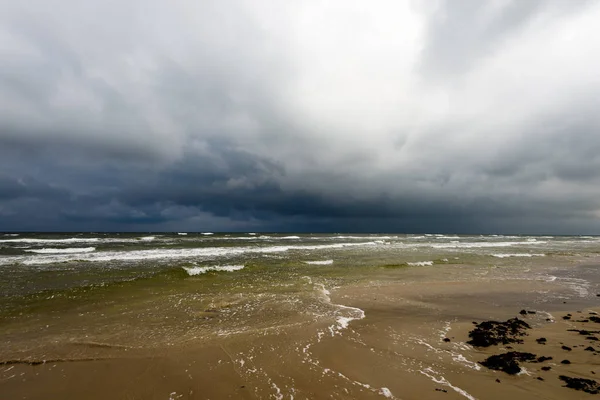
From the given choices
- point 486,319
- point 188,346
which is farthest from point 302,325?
point 486,319

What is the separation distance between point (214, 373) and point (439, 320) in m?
8.02

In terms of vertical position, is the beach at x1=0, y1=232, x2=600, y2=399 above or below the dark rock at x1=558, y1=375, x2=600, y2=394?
below

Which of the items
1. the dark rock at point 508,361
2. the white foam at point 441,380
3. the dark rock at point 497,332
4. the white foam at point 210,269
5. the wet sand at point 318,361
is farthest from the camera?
the white foam at point 210,269

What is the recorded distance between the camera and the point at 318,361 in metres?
7.41

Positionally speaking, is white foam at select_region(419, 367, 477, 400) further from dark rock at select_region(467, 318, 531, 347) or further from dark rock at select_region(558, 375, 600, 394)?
dark rock at select_region(467, 318, 531, 347)

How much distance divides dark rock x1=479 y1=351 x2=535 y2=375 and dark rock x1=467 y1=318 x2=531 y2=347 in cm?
81

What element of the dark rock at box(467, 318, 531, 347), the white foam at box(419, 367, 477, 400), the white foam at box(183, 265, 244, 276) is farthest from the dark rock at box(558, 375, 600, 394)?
the white foam at box(183, 265, 244, 276)

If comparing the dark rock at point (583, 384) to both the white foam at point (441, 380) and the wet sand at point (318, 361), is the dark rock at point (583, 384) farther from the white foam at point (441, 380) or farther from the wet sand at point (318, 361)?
the white foam at point (441, 380)

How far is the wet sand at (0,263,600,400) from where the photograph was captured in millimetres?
6090

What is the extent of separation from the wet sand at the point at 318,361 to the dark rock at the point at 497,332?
0.77 ft

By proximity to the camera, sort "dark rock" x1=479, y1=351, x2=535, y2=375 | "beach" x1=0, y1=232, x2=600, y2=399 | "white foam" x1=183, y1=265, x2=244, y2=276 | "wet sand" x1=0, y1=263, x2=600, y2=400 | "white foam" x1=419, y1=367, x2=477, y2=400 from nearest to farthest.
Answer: "white foam" x1=419, y1=367, x2=477, y2=400 → "wet sand" x1=0, y1=263, x2=600, y2=400 → "beach" x1=0, y1=232, x2=600, y2=399 → "dark rock" x1=479, y1=351, x2=535, y2=375 → "white foam" x1=183, y1=265, x2=244, y2=276

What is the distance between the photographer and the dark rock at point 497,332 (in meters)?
8.57

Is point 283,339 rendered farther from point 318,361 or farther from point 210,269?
point 210,269

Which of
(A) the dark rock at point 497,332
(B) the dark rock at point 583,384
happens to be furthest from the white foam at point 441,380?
(A) the dark rock at point 497,332
